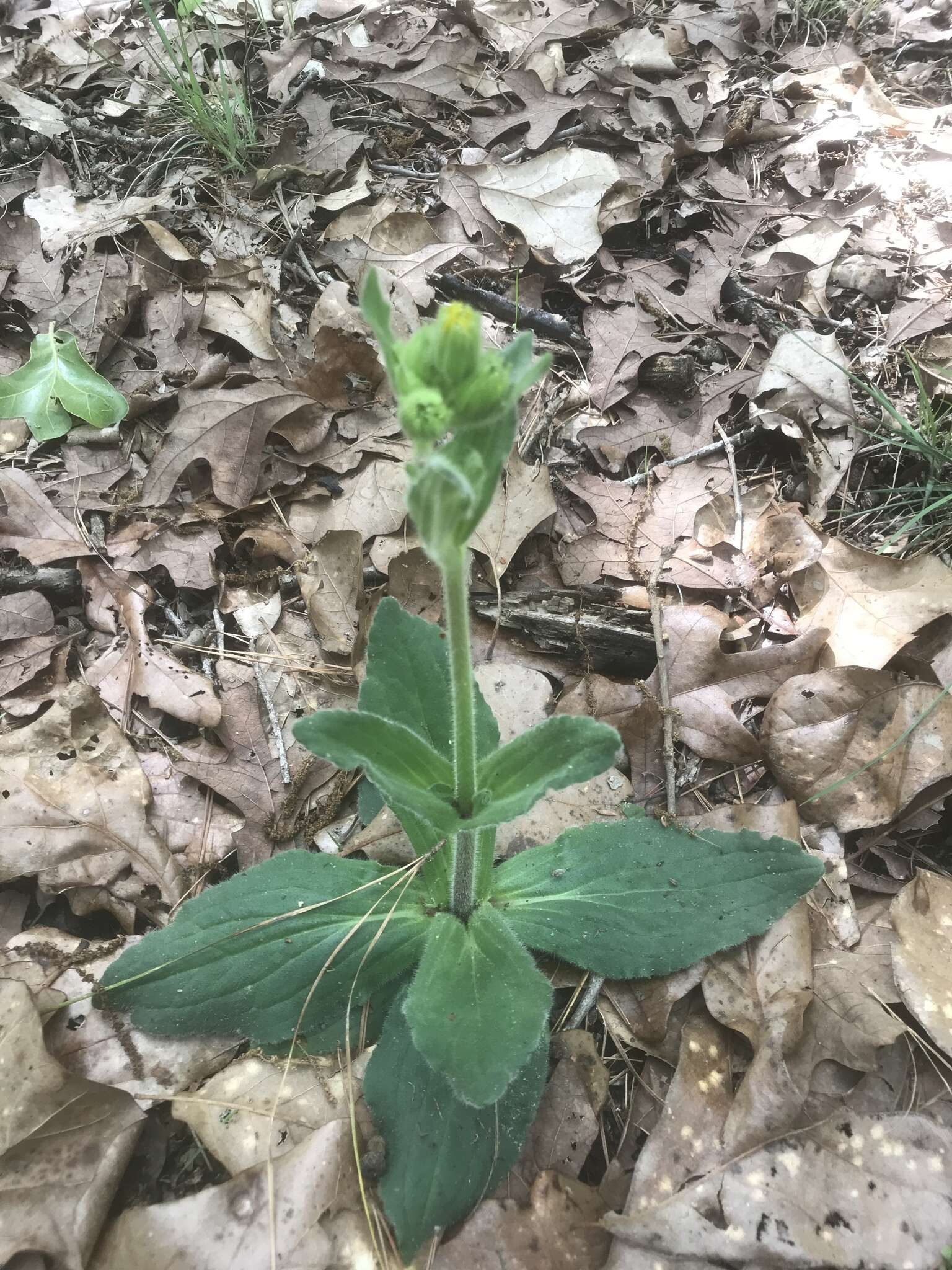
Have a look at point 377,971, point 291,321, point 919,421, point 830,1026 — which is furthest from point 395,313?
point 830,1026

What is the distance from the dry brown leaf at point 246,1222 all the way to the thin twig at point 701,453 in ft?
9.91

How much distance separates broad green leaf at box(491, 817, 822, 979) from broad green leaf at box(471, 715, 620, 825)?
0.63 metres

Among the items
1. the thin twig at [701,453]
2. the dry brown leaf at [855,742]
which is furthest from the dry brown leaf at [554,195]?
the dry brown leaf at [855,742]

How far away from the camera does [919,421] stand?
12.4ft

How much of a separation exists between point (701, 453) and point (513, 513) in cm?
109

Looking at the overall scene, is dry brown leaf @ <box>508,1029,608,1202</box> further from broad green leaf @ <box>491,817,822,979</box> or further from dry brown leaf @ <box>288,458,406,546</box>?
dry brown leaf @ <box>288,458,406,546</box>

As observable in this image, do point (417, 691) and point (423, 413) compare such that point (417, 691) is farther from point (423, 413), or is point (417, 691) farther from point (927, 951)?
point (927, 951)

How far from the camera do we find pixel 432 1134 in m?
2.30

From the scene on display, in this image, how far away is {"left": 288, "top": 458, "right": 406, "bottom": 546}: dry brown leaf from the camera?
364cm

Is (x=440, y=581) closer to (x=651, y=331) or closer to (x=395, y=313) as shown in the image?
(x=395, y=313)

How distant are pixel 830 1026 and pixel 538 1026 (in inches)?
38.4

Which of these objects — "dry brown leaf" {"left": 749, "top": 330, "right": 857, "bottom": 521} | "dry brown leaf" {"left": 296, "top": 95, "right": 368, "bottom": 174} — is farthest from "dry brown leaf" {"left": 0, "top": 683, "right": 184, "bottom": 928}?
"dry brown leaf" {"left": 296, "top": 95, "right": 368, "bottom": 174}

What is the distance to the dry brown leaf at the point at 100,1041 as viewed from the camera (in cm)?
245

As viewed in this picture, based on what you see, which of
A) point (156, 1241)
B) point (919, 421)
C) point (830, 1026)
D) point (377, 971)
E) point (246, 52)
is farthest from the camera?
point (246, 52)
